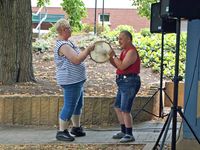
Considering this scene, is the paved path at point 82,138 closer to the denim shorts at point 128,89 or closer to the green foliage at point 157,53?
the denim shorts at point 128,89

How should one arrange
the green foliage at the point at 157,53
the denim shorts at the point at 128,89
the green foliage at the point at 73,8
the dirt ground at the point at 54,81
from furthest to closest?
the green foliage at the point at 73,8
the green foliage at the point at 157,53
the dirt ground at the point at 54,81
the denim shorts at the point at 128,89

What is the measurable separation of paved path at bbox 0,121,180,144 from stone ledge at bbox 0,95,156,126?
20 cm

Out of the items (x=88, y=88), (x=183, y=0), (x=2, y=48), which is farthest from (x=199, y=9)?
(x=2, y=48)

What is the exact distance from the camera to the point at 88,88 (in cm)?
1017

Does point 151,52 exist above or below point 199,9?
below

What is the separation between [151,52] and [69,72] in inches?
306

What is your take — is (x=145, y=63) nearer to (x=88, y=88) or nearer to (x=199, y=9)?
(x=88, y=88)

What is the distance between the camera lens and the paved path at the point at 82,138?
7492mm

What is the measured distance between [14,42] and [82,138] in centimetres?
336

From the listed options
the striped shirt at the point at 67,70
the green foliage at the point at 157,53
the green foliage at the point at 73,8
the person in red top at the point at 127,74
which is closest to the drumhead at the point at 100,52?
the person in red top at the point at 127,74

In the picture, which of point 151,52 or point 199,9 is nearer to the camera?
point 199,9

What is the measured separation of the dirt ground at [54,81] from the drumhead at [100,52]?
96.8 inches

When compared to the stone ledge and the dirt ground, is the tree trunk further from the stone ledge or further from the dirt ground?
the stone ledge

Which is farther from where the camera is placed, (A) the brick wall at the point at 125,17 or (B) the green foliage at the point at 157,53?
(A) the brick wall at the point at 125,17
